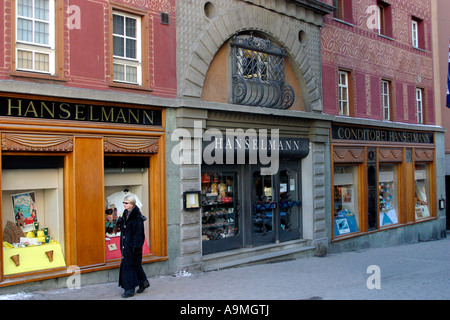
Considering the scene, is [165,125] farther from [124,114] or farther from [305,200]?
[305,200]

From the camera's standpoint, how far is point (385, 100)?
18.3 meters

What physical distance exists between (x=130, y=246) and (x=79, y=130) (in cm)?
242

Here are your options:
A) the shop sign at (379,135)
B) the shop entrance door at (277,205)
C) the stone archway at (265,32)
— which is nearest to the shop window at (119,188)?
the stone archway at (265,32)

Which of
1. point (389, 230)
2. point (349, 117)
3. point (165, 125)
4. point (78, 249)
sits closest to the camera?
point (78, 249)

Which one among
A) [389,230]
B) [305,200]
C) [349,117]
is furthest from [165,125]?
[389,230]

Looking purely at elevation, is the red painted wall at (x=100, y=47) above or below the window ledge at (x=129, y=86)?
above

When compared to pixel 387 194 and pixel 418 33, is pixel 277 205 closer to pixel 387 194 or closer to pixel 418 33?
pixel 387 194

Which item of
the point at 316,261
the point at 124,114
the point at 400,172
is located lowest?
the point at 316,261

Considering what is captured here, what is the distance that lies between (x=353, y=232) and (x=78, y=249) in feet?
31.9

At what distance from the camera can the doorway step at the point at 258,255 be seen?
11.6m

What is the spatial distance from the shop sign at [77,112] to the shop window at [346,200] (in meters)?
7.36

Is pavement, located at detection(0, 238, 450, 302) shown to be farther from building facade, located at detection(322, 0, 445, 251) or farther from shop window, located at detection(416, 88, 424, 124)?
shop window, located at detection(416, 88, 424, 124)

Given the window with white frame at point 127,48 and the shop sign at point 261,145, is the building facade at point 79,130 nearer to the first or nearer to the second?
the window with white frame at point 127,48

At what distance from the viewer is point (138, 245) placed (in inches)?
330
